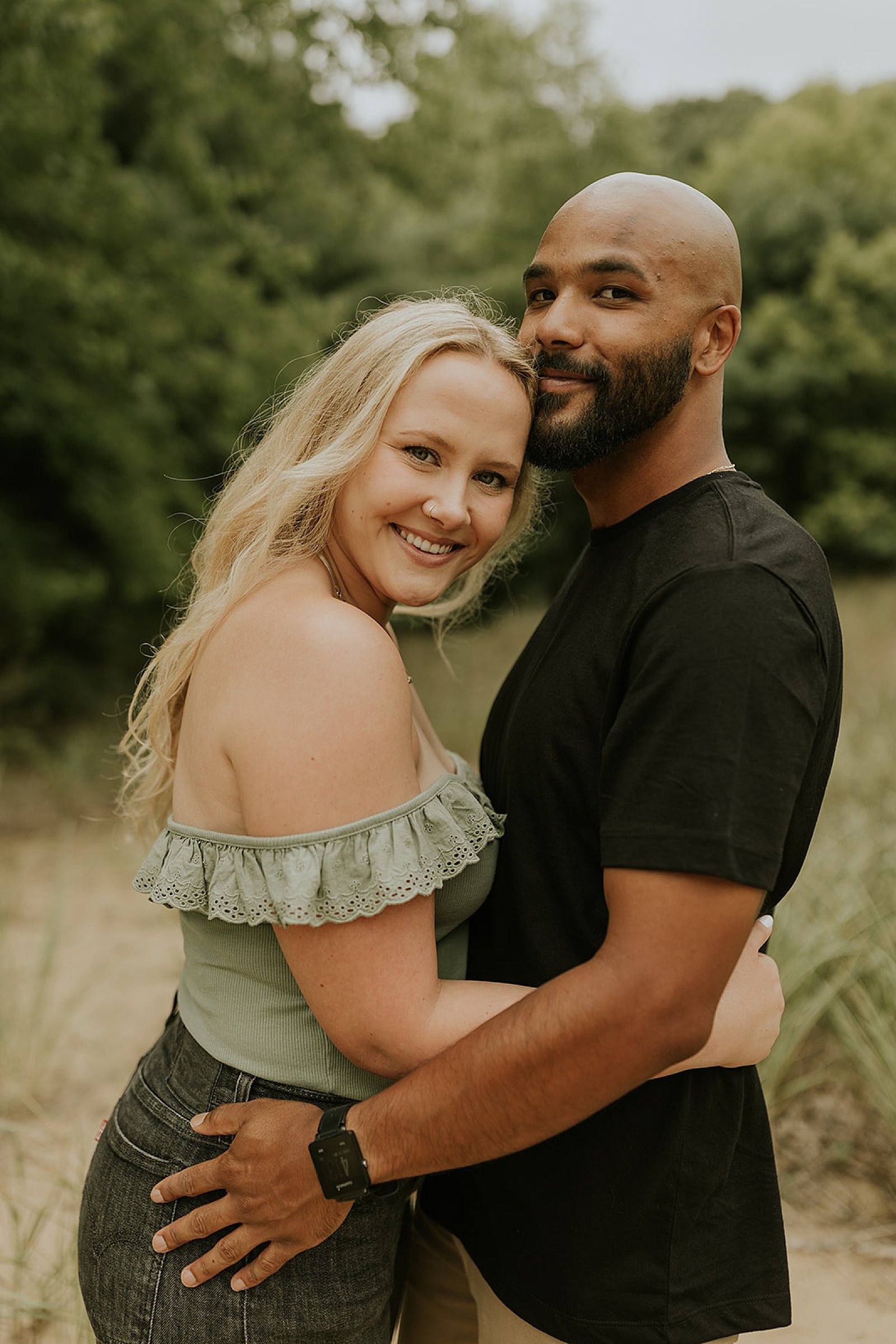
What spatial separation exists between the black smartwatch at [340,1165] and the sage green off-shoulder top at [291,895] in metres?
0.16

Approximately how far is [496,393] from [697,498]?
37cm

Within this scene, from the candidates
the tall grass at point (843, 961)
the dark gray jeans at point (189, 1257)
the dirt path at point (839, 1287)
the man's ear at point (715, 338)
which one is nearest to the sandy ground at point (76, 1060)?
the dirt path at point (839, 1287)

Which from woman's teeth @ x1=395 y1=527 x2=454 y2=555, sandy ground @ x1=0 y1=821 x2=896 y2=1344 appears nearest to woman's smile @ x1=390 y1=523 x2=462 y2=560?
woman's teeth @ x1=395 y1=527 x2=454 y2=555

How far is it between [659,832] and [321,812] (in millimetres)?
449

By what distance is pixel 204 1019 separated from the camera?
168 cm

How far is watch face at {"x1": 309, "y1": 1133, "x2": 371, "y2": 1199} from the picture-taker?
1.43 m

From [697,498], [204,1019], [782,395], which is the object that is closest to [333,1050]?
[204,1019]

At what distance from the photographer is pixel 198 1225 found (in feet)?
5.06

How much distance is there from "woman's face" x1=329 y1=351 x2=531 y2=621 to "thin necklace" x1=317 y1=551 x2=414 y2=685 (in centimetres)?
1

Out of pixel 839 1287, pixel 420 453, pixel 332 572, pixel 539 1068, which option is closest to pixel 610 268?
pixel 420 453

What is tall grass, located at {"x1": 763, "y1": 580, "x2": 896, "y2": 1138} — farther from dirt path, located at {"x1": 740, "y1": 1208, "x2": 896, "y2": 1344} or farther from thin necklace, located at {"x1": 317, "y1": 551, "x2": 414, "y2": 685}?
thin necklace, located at {"x1": 317, "y1": 551, "x2": 414, "y2": 685}

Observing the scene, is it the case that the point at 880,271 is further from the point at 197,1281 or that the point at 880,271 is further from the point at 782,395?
the point at 197,1281

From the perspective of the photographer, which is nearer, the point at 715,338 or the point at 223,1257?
the point at 223,1257

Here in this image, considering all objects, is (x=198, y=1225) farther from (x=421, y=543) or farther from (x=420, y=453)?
(x=420, y=453)
